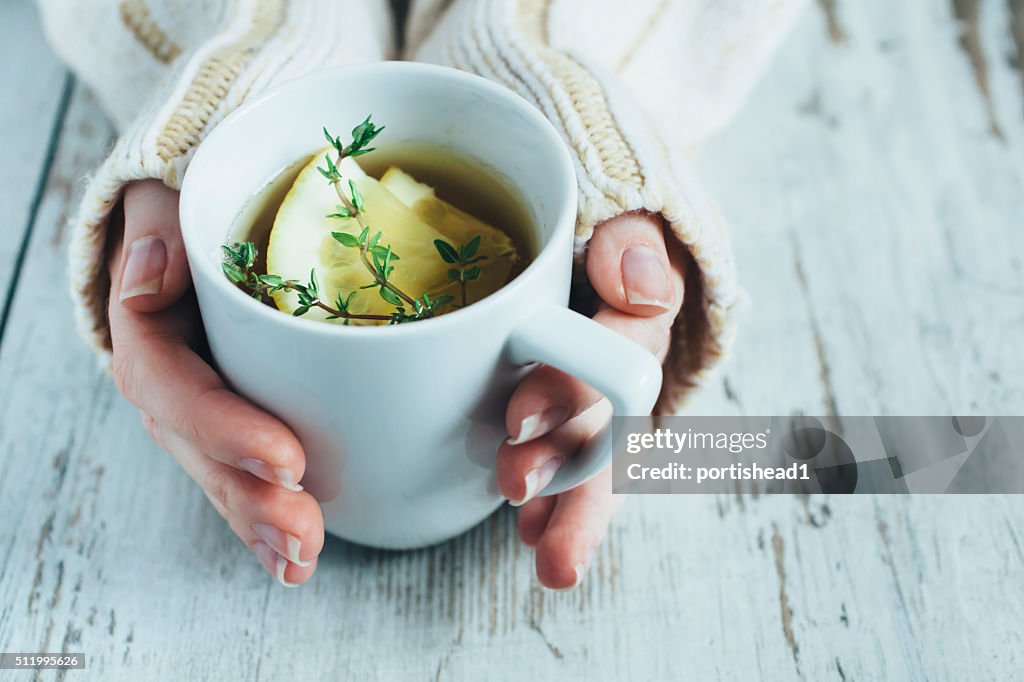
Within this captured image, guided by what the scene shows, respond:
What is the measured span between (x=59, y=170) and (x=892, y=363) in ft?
2.22

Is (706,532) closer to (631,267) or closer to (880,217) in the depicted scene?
(631,267)

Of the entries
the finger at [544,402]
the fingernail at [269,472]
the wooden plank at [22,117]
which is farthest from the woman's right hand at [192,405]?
the wooden plank at [22,117]

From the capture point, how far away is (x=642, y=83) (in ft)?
2.40

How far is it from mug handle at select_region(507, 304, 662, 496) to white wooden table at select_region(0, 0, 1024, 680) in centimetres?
18

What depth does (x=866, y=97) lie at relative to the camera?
84cm

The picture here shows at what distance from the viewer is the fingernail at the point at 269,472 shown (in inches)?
17.9

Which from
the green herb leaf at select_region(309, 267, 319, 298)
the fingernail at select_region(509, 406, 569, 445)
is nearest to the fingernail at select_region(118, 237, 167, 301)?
the green herb leaf at select_region(309, 267, 319, 298)

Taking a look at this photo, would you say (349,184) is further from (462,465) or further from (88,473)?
(88,473)

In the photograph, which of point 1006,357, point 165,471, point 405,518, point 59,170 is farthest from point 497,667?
point 59,170

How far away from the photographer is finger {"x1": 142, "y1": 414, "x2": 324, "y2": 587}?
0.49 meters

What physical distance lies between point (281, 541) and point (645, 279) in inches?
9.2

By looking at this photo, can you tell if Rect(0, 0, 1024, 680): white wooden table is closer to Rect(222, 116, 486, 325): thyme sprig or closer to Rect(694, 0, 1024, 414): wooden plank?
Rect(694, 0, 1024, 414): wooden plank

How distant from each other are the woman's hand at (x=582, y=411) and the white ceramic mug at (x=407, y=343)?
15 millimetres

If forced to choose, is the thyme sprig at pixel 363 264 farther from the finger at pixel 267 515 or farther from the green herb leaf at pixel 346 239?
the finger at pixel 267 515
